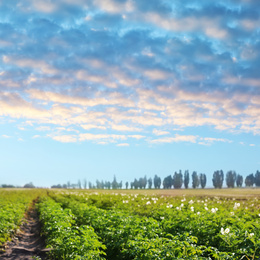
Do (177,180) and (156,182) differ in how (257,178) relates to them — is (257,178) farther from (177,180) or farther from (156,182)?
(156,182)

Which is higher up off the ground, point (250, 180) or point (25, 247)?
point (25, 247)

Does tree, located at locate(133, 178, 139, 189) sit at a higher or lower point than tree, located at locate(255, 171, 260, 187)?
lower

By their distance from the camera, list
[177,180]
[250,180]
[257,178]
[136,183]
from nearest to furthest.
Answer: [257,178] → [250,180] → [177,180] → [136,183]

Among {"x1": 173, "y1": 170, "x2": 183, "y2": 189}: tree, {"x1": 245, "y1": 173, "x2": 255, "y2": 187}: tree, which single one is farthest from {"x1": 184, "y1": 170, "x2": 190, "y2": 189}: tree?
{"x1": 245, "y1": 173, "x2": 255, "y2": 187}: tree

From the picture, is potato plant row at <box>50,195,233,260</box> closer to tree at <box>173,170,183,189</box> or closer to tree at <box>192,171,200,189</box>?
tree at <box>192,171,200,189</box>

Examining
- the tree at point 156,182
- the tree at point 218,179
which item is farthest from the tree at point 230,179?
the tree at point 156,182

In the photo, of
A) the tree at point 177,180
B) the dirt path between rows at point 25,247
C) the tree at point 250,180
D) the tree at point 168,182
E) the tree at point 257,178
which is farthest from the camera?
the tree at point 168,182

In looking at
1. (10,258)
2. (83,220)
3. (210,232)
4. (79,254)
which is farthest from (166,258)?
(83,220)

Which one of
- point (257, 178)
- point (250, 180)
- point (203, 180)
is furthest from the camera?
point (203, 180)

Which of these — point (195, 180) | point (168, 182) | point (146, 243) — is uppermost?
point (146, 243)

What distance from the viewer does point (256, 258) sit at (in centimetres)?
792

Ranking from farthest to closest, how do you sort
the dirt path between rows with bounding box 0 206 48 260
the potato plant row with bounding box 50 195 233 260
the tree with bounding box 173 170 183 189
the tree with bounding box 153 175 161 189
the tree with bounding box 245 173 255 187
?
the tree with bounding box 153 175 161 189
the tree with bounding box 173 170 183 189
the tree with bounding box 245 173 255 187
the dirt path between rows with bounding box 0 206 48 260
the potato plant row with bounding box 50 195 233 260

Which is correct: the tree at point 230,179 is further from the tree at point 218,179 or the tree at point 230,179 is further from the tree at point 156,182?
the tree at point 156,182

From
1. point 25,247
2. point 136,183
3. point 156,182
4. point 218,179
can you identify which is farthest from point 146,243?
point 136,183
